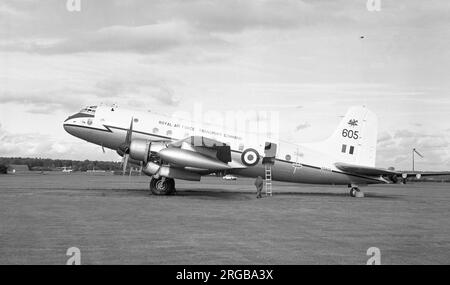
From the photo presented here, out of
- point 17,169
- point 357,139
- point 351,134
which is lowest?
point 17,169

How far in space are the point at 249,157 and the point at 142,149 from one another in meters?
6.62

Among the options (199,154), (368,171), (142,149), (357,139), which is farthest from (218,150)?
(368,171)

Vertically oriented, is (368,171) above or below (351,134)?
below

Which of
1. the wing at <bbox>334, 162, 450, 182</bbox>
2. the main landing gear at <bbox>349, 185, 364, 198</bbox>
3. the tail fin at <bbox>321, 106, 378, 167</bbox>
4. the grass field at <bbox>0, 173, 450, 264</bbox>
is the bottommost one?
the grass field at <bbox>0, 173, 450, 264</bbox>

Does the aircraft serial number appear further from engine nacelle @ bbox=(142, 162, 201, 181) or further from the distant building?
the distant building

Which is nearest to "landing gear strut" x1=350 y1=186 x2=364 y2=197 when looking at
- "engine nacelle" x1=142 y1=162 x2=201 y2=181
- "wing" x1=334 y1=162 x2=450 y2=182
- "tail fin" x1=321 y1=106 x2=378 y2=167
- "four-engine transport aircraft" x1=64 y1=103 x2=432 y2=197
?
"four-engine transport aircraft" x1=64 y1=103 x2=432 y2=197

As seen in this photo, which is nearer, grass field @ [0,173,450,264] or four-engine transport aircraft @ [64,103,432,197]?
grass field @ [0,173,450,264]

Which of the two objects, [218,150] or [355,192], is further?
[355,192]

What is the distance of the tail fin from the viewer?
3162cm

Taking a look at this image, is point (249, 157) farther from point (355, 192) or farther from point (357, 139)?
point (355, 192)

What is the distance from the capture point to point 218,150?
27797mm

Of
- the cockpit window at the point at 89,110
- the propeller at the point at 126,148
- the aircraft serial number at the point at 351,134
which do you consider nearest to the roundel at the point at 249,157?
the aircraft serial number at the point at 351,134

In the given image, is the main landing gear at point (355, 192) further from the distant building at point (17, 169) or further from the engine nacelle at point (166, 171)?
the distant building at point (17, 169)
